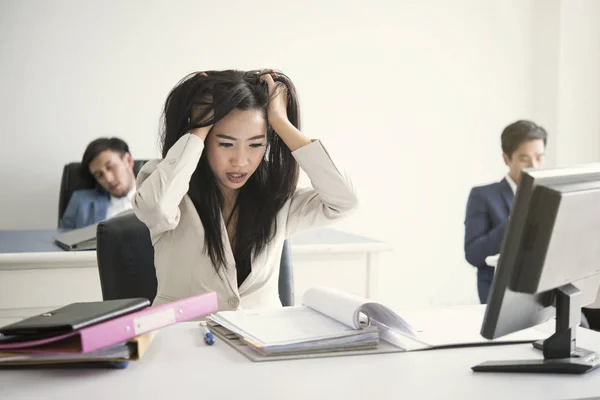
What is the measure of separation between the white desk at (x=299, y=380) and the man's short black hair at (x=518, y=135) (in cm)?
200

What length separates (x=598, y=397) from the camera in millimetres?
1025

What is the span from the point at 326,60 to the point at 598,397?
322cm

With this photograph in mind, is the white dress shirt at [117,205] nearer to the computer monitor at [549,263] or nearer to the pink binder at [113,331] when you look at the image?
the pink binder at [113,331]

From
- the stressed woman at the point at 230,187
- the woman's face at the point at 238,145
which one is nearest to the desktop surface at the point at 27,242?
the stressed woman at the point at 230,187

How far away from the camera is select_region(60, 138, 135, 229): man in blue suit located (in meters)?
3.29

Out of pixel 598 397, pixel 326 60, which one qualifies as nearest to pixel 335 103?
pixel 326 60

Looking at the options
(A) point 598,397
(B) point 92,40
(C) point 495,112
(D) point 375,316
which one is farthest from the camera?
(C) point 495,112

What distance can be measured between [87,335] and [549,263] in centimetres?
67

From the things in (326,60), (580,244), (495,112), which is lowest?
(580,244)

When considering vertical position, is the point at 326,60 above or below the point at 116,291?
above

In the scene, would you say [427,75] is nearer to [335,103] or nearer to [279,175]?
[335,103]

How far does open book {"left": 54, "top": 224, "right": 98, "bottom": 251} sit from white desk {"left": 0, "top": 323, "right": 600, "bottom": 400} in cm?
122

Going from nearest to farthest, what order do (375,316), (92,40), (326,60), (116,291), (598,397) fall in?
1. (598,397)
2. (375,316)
3. (116,291)
4. (92,40)
5. (326,60)

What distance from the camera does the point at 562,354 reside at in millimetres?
1174
